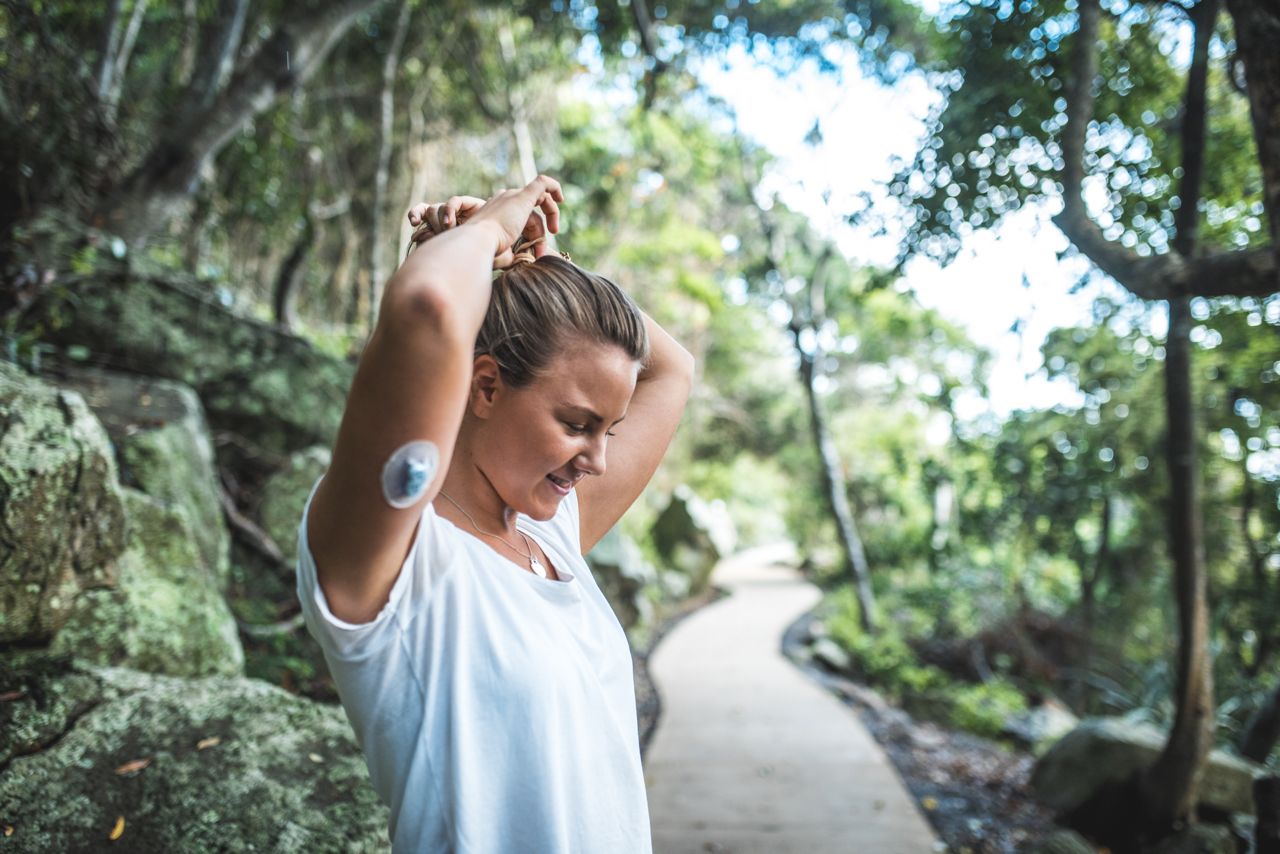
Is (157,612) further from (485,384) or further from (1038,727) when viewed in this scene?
(1038,727)

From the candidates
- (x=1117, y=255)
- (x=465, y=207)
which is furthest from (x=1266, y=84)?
(x=465, y=207)

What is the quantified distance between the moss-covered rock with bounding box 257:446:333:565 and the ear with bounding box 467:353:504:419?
3.05 meters

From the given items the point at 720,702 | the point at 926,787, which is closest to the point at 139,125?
the point at 720,702

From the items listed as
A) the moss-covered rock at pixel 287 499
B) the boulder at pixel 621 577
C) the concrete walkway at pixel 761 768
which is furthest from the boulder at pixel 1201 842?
the boulder at pixel 621 577

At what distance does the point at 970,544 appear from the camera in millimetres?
9484

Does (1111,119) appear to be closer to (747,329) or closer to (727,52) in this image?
(727,52)

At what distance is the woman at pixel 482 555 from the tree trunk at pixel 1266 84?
1923 mm

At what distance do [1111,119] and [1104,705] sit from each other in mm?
5468


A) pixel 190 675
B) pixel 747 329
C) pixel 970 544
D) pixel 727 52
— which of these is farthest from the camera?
pixel 747 329

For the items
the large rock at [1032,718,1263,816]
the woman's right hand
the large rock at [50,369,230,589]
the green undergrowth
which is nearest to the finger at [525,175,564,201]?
the woman's right hand

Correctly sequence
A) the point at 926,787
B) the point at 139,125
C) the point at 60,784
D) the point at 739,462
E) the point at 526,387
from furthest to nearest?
1. the point at 739,462
2. the point at 139,125
3. the point at 926,787
4. the point at 60,784
5. the point at 526,387

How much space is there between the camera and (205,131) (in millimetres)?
3982

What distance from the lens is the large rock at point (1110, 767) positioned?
3652 mm

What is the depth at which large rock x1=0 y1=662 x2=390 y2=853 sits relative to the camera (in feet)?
4.67
